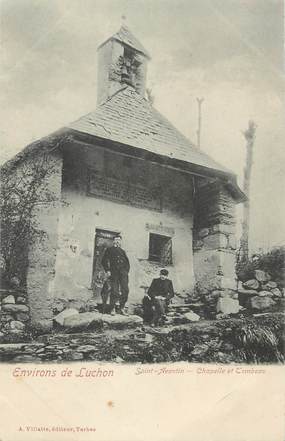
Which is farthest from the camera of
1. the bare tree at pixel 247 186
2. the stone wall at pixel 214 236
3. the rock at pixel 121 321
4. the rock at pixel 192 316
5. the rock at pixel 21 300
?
the stone wall at pixel 214 236

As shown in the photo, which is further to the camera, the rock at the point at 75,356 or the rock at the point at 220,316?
the rock at the point at 220,316

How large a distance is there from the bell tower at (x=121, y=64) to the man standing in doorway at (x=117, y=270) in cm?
171

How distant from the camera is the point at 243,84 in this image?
4.87 m

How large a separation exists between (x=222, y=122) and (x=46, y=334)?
9.67ft

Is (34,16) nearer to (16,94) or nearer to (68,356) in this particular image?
(16,94)

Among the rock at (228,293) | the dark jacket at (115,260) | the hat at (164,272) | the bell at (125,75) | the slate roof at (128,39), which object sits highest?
the bell at (125,75)

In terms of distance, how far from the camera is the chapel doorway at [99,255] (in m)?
4.80

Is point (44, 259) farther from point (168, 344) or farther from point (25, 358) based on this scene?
point (168, 344)

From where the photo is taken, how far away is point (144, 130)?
553 cm

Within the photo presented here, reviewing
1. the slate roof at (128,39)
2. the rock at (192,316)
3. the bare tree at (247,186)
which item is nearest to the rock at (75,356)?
the rock at (192,316)

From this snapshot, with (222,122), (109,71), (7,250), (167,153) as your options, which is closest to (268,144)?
(222,122)

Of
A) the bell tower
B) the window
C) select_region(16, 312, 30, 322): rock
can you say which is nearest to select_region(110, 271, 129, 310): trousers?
→ the window

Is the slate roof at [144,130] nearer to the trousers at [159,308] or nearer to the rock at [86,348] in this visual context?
the trousers at [159,308]

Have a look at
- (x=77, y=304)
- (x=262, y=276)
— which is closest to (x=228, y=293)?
(x=262, y=276)
